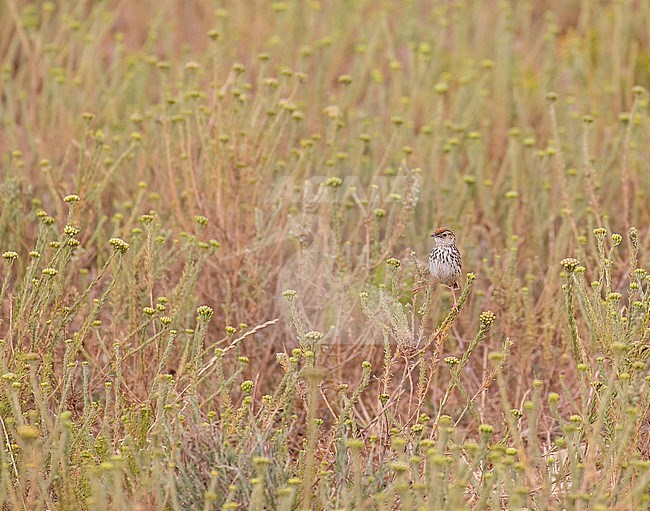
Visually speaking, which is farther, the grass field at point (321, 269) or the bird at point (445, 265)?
the bird at point (445, 265)

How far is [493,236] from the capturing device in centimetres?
424

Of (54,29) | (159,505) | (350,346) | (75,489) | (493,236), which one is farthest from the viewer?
(54,29)

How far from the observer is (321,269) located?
3576 millimetres

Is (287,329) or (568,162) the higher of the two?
(568,162)

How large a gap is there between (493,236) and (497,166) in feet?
3.00

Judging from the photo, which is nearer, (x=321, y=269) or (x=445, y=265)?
(x=445, y=265)

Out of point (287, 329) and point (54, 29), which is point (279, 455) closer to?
point (287, 329)

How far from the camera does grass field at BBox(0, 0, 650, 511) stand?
2559 millimetres

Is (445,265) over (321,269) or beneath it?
over

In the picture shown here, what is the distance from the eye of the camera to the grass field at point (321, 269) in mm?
2559

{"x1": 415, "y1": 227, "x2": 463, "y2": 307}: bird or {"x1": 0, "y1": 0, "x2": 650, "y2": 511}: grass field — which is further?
{"x1": 415, "y1": 227, "x2": 463, "y2": 307}: bird

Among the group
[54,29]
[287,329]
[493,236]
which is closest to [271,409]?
[287,329]

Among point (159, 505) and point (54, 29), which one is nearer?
point (159, 505)

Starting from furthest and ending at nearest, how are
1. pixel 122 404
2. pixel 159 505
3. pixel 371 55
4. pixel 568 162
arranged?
pixel 371 55 → pixel 568 162 → pixel 122 404 → pixel 159 505
